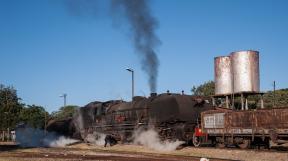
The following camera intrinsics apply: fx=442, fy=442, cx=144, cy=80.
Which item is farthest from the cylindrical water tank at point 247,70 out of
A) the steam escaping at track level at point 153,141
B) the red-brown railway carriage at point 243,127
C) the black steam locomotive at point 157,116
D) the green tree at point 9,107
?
the green tree at point 9,107

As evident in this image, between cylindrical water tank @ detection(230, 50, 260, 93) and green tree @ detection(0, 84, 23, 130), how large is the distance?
35.0 metres

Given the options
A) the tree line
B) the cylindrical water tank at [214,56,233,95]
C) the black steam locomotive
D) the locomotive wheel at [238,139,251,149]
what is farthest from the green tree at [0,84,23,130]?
the locomotive wheel at [238,139,251,149]

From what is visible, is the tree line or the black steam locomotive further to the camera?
the tree line

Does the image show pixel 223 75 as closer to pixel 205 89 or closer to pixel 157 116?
pixel 157 116

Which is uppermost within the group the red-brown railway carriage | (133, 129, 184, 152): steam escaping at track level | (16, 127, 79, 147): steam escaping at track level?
the red-brown railway carriage

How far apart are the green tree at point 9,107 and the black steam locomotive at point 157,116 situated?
1042 inches

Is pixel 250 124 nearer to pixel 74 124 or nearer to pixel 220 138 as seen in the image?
pixel 220 138

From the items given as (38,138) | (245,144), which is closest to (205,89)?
(38,138)

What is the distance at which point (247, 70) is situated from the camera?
34656mm

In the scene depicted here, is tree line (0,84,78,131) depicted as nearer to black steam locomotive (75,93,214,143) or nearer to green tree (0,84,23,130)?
green tree (0,84,23,130)

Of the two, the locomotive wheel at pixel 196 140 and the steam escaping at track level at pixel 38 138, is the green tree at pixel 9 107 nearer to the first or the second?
the steam escaping at track level at pixel 38 138

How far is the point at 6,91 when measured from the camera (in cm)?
6191

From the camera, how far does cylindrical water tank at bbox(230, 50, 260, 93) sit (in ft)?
114

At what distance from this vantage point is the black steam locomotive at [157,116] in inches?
1105
